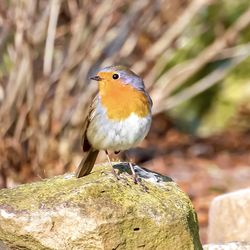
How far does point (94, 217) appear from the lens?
446 centimetres

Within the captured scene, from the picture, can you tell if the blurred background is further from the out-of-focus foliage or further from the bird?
the bird

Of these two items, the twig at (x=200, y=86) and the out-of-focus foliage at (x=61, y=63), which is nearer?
the out-of-focus foliage at (x=61, y=63)

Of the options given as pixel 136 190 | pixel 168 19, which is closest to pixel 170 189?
pixel 136 190

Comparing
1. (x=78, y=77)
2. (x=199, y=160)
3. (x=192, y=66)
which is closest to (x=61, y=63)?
(x=78, y=77)

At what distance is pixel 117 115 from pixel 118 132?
94 mm

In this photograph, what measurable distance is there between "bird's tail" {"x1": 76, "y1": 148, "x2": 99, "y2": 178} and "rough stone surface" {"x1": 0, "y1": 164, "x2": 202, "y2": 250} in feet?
0.49

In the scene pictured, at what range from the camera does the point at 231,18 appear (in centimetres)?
1145

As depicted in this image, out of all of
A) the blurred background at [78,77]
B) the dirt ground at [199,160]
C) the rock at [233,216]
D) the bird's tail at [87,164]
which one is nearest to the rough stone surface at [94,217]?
the bird's tail at [87,164]

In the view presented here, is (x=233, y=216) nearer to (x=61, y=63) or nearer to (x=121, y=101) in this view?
(x=121, y=101)

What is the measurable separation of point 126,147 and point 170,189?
36 centimetres

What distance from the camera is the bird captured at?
16.6 ft

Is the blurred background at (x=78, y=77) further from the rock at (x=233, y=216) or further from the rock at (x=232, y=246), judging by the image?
the rock at (x=232, y=246)

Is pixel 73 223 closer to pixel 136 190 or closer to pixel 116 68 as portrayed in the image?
pixel 136 190

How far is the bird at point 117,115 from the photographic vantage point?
507 centimetres
